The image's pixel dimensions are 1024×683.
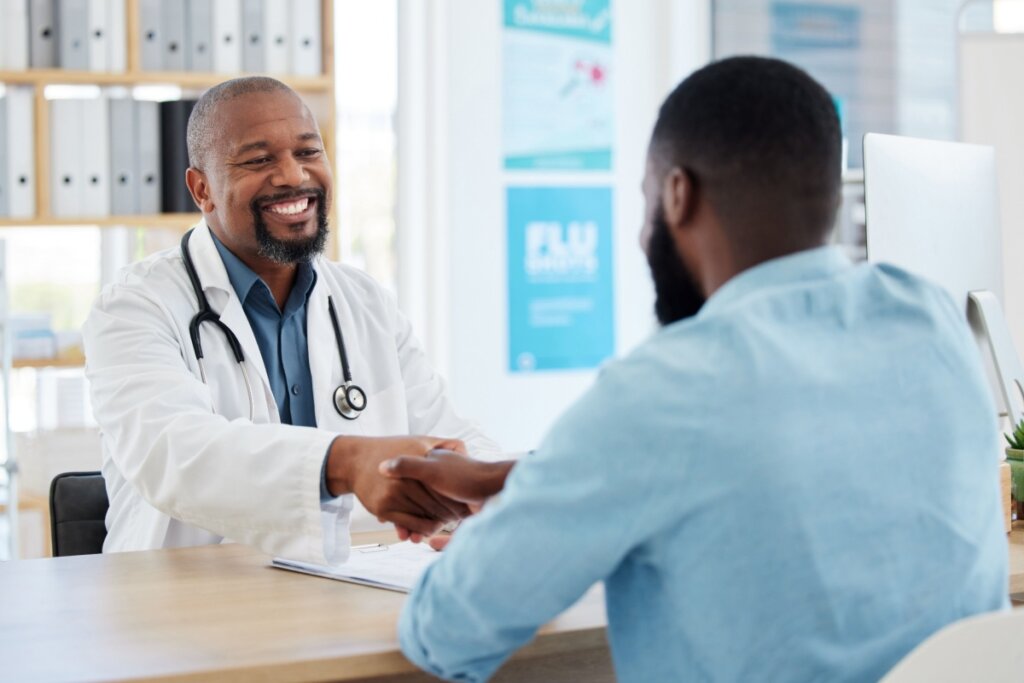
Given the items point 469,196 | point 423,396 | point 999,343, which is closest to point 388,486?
point 423,396

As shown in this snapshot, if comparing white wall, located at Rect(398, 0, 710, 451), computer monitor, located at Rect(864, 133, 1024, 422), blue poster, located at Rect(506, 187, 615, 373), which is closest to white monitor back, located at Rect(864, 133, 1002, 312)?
computer monitor, located at Rect(864, 133, 1024, 422)

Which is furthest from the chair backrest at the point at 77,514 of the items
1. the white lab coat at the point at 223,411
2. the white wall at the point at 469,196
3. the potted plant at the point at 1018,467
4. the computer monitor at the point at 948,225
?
the white wall at the point at 469,196

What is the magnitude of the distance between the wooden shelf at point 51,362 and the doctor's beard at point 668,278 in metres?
2.87

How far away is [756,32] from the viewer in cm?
490

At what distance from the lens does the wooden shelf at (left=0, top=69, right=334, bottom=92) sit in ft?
11.6

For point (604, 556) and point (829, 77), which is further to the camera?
point (829, 77)

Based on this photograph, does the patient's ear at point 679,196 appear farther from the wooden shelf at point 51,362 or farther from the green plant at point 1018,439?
the wooden shelf at point 51,362

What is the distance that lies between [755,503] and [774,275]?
20 centimetres

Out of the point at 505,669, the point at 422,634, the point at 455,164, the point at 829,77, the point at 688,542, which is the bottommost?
the point at 505,669

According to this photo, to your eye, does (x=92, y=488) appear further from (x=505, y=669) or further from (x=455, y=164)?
(x=455, y=164)

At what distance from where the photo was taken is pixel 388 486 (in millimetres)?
1451

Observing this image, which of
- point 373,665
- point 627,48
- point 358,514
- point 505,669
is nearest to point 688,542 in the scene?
point 373,665

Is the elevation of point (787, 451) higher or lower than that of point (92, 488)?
higher

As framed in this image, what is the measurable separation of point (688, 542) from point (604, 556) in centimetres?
6
